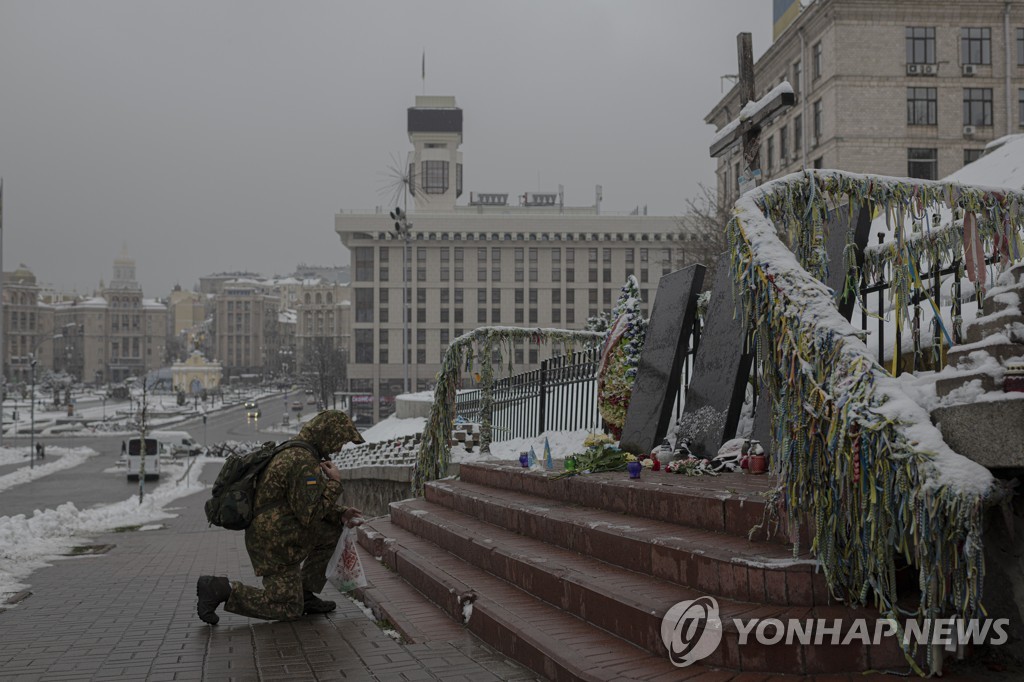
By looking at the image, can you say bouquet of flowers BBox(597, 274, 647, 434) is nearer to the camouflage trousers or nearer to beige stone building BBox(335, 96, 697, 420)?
the camouflage trousers

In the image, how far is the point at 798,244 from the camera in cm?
523

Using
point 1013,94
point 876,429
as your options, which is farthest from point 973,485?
point 1013,94

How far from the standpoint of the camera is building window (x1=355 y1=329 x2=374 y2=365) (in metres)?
91.2

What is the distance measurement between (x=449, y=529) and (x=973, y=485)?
5091 mm

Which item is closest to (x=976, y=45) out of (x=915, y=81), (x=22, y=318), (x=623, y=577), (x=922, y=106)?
(x=915, y=81)

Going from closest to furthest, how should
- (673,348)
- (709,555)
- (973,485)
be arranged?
(973,485) → (709,555) → (673,348)

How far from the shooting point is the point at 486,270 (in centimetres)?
9675

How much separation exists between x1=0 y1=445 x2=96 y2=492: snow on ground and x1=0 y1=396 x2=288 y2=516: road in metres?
0.58

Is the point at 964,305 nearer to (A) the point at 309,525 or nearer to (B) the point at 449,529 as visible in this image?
(B) the point at 449,529

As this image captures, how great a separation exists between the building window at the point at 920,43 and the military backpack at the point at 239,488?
145 feet

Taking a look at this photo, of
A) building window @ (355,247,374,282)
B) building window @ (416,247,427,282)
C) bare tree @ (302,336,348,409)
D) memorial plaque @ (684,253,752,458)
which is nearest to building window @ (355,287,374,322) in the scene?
building window @ (355,247,374,282)

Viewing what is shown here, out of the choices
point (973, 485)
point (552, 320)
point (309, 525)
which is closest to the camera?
point (973, 485)

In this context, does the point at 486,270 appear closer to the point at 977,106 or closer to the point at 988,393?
the point at 977,106

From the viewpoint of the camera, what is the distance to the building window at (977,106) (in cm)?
4153
